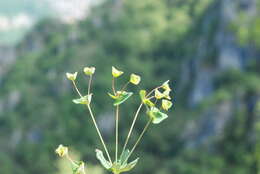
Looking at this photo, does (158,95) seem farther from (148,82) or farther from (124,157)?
(148,82)

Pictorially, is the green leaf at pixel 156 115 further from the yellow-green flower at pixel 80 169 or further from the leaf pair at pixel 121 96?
the yellow-green flower at pixel 80 169

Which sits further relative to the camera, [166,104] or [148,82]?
[148,82]

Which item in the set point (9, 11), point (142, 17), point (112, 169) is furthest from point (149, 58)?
point (9, 11)

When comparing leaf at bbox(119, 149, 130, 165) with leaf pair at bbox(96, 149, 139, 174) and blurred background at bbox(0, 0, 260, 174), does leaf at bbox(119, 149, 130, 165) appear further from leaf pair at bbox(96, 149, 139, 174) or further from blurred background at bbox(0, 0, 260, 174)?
blurred background at bbox(0, 0, 260, 174)

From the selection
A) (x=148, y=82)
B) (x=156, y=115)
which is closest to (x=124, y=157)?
(x=156, y=115)

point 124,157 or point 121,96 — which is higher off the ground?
point 121,96

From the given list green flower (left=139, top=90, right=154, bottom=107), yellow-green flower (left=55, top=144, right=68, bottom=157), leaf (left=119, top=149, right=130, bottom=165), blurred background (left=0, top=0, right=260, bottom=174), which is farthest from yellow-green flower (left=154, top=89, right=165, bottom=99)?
blurred background (left=0, top=0, right=260, bottom=174)

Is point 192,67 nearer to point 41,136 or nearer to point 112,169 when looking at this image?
point 41,136
